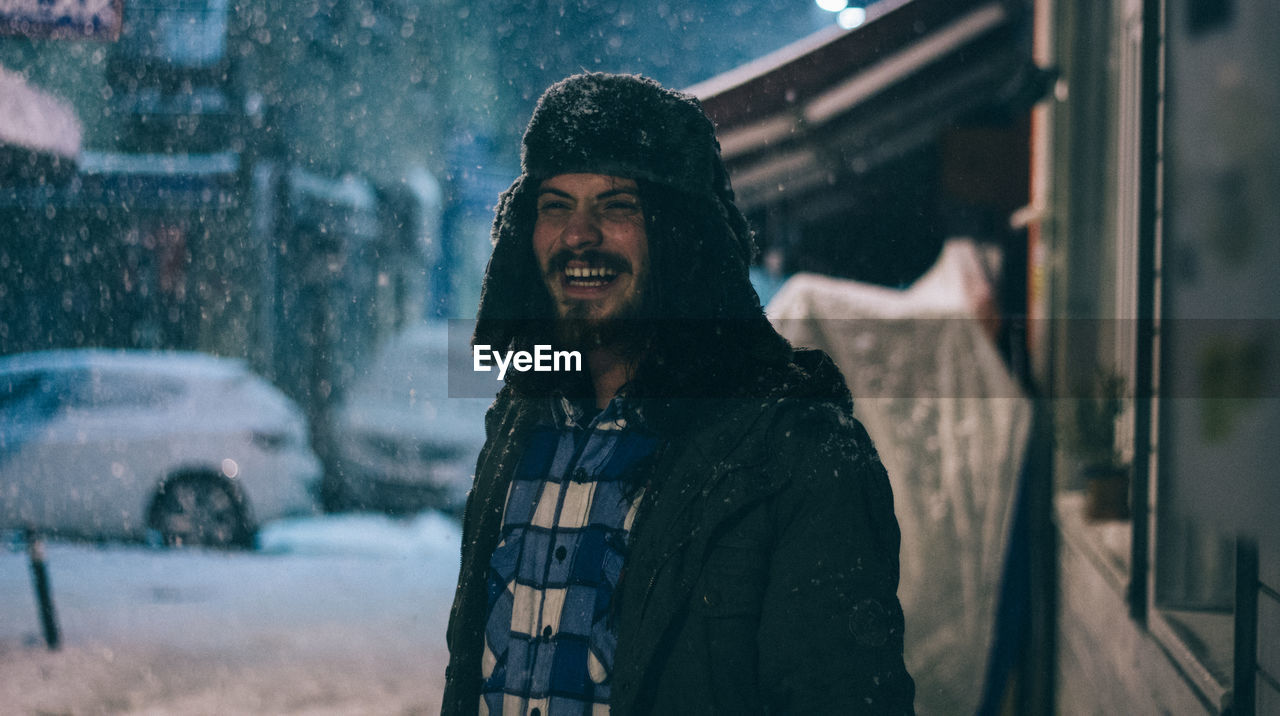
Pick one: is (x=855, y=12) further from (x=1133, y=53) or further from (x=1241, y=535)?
(x=1241, y=535)

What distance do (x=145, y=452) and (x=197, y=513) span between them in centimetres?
67

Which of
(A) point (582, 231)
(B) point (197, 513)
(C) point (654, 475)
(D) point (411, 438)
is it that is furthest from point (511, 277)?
(B) point (197, 513)

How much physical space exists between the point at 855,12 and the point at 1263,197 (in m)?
3.30

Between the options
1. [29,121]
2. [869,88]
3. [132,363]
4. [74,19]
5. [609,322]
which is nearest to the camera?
[609,322]

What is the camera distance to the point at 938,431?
14.3 ft

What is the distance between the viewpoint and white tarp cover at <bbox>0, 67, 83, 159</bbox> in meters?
7.59

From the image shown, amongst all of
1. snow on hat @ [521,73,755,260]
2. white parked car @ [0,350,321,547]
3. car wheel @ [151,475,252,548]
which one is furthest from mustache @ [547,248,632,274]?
car wheel @ [151,475,252,548]

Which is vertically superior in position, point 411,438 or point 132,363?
point 132,363

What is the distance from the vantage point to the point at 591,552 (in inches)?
61.8

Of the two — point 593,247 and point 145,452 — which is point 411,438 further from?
point 593,247

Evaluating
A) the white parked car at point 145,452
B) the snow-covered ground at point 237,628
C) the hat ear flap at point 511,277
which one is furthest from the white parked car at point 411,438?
the hat ear flap at point 511,277

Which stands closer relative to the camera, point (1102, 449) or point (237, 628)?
point (1102, 449)

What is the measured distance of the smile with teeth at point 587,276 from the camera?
5.54 ft

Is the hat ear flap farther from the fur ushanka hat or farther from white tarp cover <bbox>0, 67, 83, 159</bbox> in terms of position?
white tarp cover <bbox>0, 67, 83, 159</bbox>
